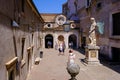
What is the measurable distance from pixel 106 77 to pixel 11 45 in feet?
26.0

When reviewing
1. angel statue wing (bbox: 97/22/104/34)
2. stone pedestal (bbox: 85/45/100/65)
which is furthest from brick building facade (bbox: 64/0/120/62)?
stone pedestal (bbox: 85/45/100/65)

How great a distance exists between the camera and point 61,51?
92.2ft

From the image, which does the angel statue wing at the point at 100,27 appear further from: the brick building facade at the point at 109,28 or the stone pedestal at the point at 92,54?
the stone pedestal at the point at 92,54

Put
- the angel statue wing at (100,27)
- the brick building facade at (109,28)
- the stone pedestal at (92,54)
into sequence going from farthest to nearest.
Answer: the angel statue wing at (100,27), the brick building facade at (109,28), the stone pedestal at (92,54)

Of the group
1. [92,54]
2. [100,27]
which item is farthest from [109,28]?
[92,54]

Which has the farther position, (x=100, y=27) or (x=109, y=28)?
(x=100, y=27)

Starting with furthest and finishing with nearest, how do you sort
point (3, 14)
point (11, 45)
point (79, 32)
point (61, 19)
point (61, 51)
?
point (61, 19) → point (79, 32) → point (61, 51) → point (11, 45) → point (3, 14)

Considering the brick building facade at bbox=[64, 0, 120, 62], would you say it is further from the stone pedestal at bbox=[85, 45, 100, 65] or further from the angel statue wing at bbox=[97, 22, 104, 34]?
the stone pedestal at bbox=[85, 45, 100, 65]

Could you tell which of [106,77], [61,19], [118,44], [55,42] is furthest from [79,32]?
[106,77]

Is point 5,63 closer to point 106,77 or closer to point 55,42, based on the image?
point 106,77

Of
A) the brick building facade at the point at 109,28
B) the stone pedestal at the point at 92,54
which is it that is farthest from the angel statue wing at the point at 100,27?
the stone pedestal at the point at 92,54

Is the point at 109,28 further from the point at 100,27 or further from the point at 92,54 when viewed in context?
the point at 92,54

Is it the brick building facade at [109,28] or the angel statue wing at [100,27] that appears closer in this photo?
the brick building facade at [109,28]

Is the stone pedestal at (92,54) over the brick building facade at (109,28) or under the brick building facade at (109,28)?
under
